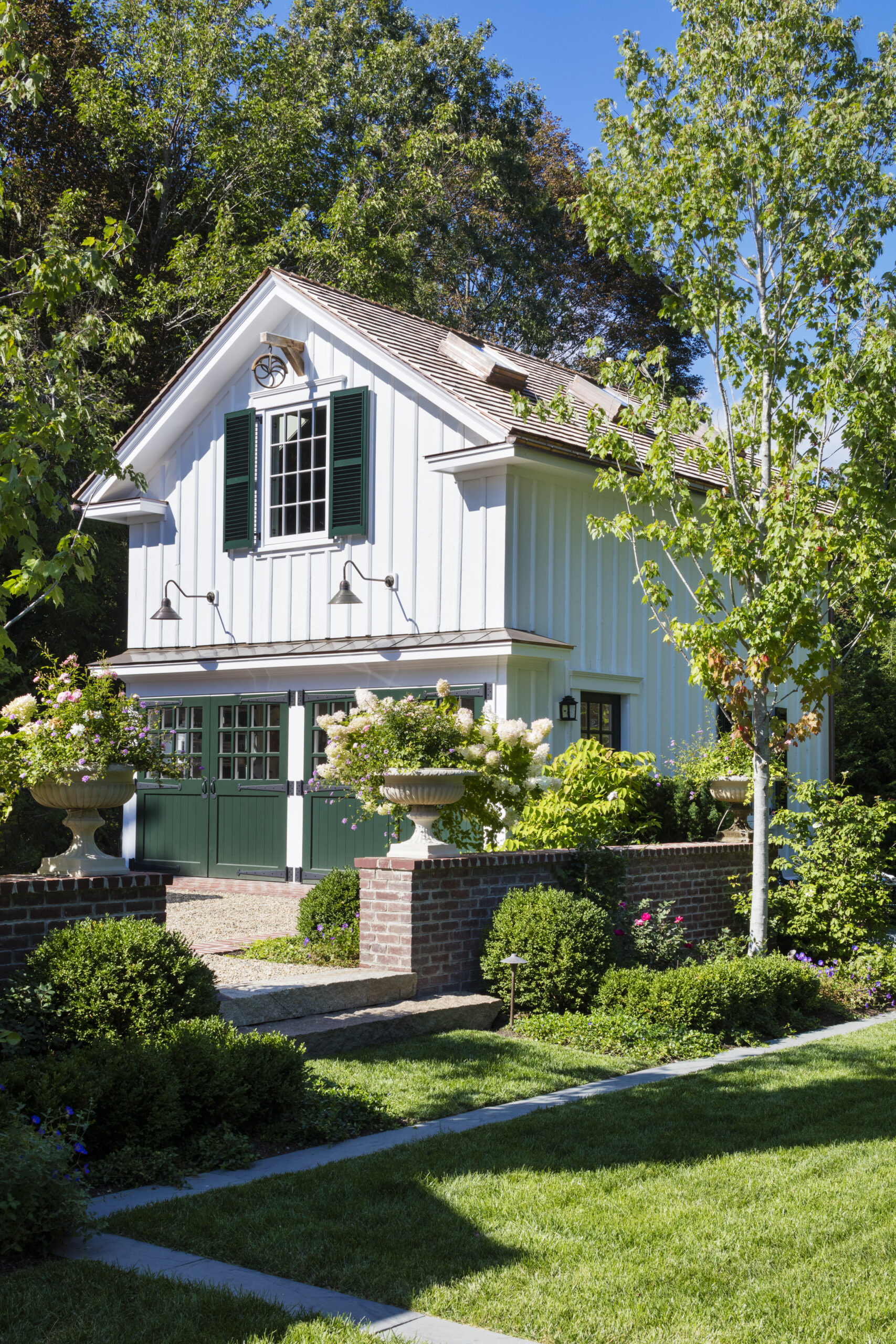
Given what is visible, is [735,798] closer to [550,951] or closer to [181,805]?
[550,951]

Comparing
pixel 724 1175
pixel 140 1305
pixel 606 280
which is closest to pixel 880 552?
pixel 724 1175

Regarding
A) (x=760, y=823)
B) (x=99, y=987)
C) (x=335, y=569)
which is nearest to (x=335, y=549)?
(x=335, y=569)

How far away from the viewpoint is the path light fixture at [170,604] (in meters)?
15.1

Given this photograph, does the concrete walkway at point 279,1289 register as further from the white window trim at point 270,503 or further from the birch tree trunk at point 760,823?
the white window trim at point 270,503

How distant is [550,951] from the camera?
8703 millimetres

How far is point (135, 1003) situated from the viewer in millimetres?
6164

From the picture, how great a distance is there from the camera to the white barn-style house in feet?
42.2

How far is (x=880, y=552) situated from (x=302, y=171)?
17.4 m

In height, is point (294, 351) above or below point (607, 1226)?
above

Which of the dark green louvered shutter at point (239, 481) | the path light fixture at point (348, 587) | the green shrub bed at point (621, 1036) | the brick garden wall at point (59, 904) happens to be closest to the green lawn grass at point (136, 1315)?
the brick garden wall at point (59, 904)

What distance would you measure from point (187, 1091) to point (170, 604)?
33.6 feet

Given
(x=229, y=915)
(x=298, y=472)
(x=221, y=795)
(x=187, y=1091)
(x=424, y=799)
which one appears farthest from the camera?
(x=221, y=795)

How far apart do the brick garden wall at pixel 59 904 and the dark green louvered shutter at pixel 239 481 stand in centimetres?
835

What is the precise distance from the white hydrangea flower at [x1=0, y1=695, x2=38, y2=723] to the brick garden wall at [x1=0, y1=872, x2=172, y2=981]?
3.81 ft
